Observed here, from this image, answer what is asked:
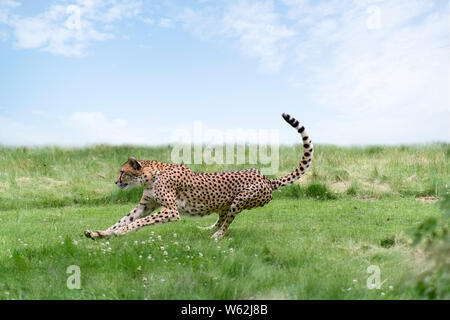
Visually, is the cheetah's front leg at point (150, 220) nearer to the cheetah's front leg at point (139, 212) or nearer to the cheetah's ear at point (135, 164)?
the cheetah's front leg at point (139, 212)

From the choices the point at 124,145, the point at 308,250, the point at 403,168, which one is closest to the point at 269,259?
the point at 308,250

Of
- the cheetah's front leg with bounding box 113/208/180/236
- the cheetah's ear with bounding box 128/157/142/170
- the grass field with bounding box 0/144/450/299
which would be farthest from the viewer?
the cheetah's ear with bounding box 128/157/142/170

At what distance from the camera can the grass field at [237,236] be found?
5.18 m

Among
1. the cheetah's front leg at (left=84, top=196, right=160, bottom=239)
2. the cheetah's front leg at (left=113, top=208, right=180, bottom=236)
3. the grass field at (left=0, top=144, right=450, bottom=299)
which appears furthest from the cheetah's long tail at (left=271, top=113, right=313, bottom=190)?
the cheetah's front leg at (left=84, top=196, right=160, bottom=239)

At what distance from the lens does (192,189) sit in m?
7.43

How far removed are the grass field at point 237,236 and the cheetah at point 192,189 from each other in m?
0.43

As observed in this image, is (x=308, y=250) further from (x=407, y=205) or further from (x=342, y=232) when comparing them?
(x=407, y=205)

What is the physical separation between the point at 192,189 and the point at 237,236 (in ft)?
3.19

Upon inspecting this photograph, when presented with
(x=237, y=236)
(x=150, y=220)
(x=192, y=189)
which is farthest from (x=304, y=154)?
(x=150, y=220)

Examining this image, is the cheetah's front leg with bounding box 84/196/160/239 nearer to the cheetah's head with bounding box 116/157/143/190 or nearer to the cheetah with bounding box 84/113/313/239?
the cheetah with bounding box 84/113/313/239

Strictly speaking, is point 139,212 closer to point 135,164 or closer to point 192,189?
point 135,164

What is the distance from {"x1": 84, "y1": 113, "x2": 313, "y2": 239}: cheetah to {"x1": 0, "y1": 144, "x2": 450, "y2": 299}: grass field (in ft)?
1.42

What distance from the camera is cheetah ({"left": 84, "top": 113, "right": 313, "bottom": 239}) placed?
7258mm
